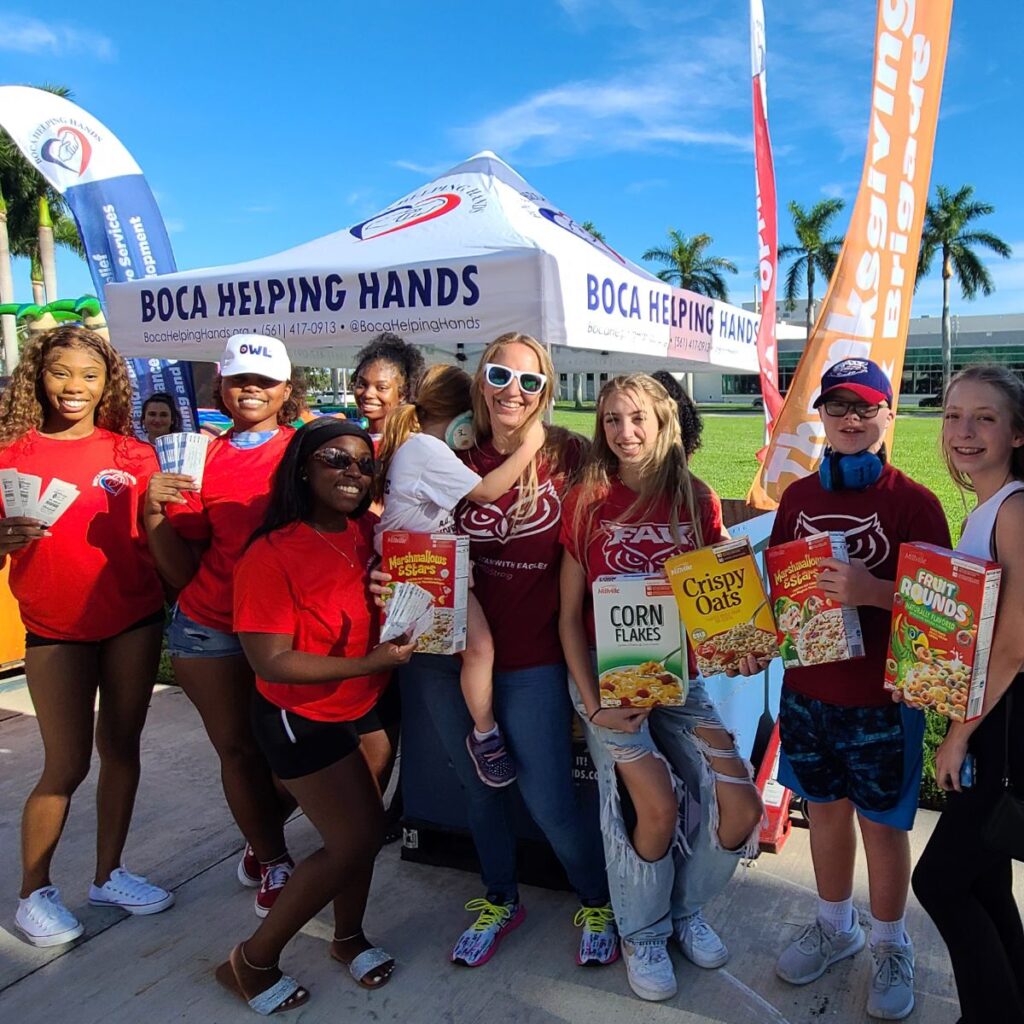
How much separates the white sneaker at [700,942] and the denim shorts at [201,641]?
5.70ft

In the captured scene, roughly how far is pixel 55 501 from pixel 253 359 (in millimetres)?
780

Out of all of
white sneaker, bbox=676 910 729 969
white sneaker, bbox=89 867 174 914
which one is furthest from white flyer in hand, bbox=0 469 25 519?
white sneaker, bbox=676 910 729 969

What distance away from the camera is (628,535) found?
7.61ft

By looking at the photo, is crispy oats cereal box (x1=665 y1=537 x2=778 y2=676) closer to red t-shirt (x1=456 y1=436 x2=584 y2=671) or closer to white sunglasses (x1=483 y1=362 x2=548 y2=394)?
red t-shirt (x1=456 y1=436 x2=584 y2=671)

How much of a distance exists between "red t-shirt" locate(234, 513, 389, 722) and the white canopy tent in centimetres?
235

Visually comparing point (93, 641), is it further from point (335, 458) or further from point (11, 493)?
point (335, 458)

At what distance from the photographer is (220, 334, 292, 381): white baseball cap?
2637mm

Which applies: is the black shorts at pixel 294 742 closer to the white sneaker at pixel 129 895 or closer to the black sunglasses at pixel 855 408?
the white sneaker at pixel 129 895

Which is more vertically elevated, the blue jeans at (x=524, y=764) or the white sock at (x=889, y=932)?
the blue jeans at (x=524, y=764)

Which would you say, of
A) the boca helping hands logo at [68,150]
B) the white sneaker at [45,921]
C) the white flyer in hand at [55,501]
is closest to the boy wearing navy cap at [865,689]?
the white flyer in hand at [55,501]

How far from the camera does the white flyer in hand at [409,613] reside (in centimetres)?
218

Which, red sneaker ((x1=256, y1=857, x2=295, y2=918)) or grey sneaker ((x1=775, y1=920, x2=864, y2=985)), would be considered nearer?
grey sneaker ((x1=775, y1=920, x2=864, y2=985))

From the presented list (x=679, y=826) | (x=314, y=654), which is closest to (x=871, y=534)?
(x=679, y=826)

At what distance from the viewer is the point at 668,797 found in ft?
7.86
